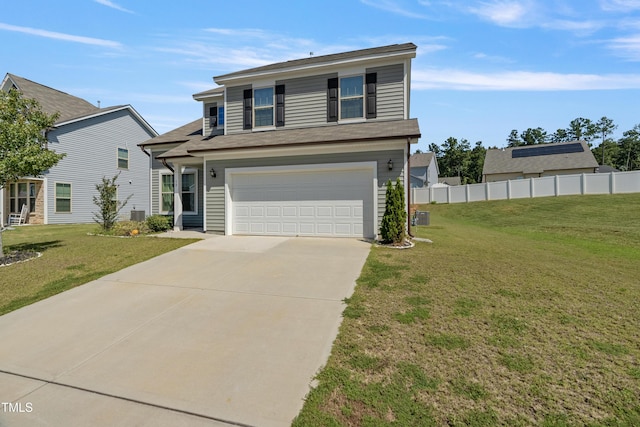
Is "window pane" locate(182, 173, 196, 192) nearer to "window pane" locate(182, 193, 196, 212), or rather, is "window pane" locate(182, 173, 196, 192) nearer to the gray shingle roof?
"window pane" locate(182, 193, 196, 212)

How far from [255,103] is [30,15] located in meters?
7.19

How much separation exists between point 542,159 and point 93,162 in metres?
41.8

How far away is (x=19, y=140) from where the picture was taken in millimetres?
7402

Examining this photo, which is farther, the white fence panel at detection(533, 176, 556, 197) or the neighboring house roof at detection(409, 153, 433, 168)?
the neighboring house roof at detection(409, 153, 433, 168)

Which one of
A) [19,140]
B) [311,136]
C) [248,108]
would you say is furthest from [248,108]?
[19,140]

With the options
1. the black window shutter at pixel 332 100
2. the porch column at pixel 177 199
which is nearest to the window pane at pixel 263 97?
the black window shutter at pixel 332 100

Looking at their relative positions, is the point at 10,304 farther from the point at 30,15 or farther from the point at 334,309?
the point at 30,15

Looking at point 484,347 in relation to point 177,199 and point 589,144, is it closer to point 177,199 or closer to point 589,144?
point 177,199

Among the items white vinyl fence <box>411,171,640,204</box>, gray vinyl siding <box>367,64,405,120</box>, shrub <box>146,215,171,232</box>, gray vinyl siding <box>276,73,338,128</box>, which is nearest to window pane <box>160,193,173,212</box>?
shrub <box>146,215,171,232</box>

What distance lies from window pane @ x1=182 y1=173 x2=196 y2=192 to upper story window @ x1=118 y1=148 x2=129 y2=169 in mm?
10706

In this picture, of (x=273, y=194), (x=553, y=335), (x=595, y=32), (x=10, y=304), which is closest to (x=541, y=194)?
(x=595, y=32)

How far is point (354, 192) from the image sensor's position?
9852 millimetres

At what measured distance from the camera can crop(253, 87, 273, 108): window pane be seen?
39.7 ft

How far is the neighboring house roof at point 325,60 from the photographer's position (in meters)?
10.5
